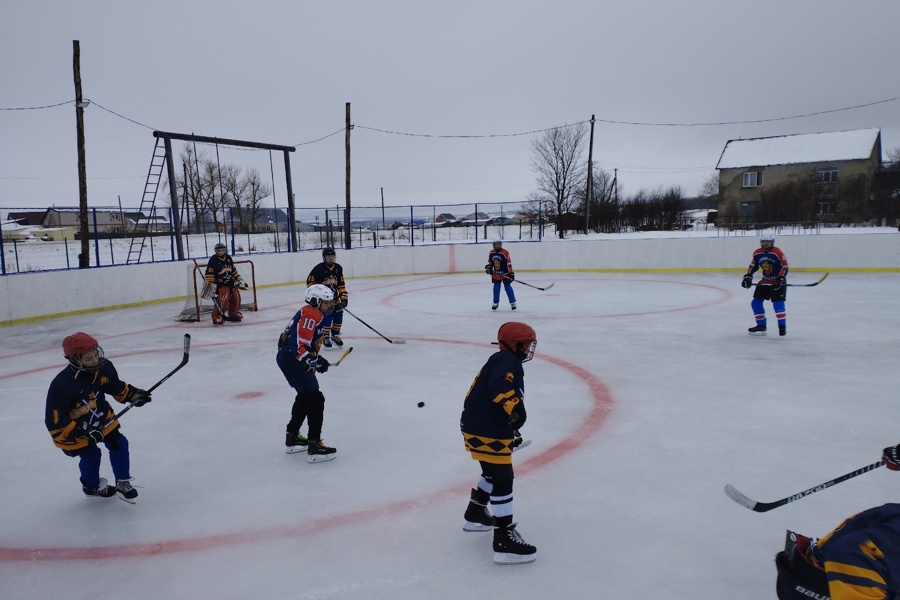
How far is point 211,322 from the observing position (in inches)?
424

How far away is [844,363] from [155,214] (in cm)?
1416

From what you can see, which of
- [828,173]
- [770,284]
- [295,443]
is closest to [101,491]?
[295,443]

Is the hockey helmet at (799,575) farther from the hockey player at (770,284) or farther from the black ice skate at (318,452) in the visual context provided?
the hockey player at (770,284)

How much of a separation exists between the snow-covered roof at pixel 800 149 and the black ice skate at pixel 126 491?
40548 mm

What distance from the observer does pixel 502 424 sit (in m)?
3.04

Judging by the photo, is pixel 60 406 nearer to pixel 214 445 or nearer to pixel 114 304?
pixel 214 445

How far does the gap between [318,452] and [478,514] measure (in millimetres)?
1531

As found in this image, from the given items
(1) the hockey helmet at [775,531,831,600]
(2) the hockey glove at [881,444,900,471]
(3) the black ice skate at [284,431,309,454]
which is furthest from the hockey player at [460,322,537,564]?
(3) the black ice skate at [284,431,309,454]

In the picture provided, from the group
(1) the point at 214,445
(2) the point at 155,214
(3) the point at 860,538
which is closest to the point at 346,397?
(1) the point at 214,445

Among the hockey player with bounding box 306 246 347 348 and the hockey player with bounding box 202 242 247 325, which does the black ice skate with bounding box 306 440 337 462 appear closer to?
the hockey player with bounding box 306 246 347 348

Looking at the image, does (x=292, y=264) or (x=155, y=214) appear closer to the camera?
(x=155, y=214)

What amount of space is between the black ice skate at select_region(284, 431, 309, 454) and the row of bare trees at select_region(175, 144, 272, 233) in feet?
39.5

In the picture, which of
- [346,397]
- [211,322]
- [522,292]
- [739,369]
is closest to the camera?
[346,397]

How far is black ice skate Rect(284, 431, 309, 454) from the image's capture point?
14.8 feet
